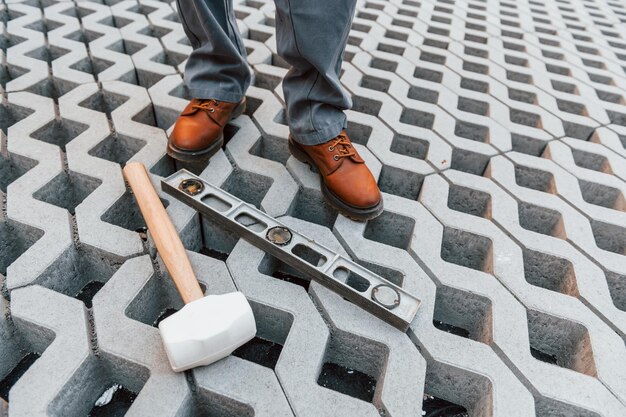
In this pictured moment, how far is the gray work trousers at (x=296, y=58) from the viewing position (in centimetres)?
92

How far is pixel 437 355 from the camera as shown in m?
0.80

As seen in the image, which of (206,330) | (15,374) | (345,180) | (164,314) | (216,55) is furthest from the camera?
(216,55)

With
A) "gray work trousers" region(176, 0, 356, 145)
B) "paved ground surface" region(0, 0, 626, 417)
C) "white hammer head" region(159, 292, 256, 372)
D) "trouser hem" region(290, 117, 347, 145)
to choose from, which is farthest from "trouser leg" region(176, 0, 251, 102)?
"white hammer head" region(159, 292, 256, 372)

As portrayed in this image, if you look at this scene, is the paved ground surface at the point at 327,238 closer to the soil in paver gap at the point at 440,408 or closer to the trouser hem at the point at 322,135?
the soil in paver gap at the point at 440,408

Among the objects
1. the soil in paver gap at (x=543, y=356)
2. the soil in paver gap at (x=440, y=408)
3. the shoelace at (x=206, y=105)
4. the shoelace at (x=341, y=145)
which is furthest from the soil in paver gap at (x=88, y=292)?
the soil in paver gap at (x=543, y=356)

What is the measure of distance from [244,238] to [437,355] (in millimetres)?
477

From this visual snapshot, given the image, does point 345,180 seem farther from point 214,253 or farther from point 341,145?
point 214,253

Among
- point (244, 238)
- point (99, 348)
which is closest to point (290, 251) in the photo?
point (244, 238)

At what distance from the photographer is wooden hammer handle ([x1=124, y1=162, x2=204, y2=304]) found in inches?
31.2

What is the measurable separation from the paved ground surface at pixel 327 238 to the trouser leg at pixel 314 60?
0.50ft

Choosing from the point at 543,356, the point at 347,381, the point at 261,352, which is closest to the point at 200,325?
the point at 261,352

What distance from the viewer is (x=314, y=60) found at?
37.6 inches

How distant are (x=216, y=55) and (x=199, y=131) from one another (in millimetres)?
228

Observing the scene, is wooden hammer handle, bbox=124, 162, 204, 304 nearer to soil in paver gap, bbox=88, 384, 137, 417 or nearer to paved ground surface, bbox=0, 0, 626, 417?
paved ground surface, bbox=0, 0, 626, 417
